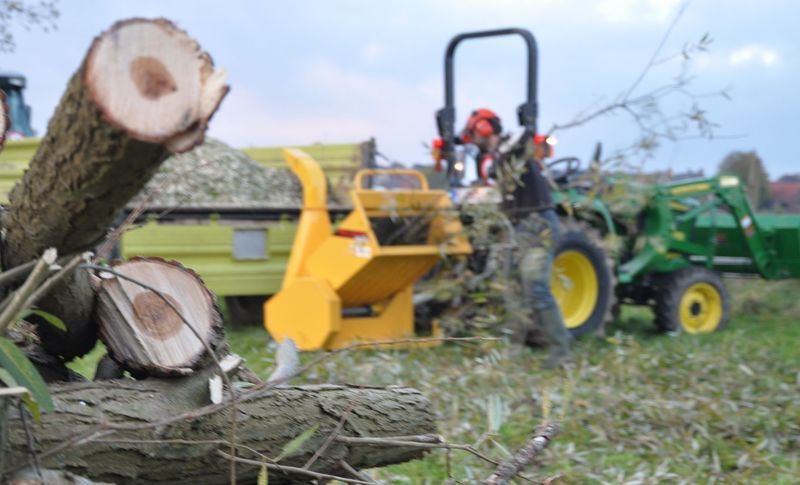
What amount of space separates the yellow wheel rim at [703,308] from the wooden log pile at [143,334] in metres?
6.29

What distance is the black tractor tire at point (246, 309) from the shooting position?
864cm

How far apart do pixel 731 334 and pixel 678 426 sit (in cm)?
354

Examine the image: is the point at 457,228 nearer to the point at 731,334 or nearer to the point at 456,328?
the point at 456,328

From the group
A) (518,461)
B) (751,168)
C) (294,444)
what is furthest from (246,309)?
(751,168)

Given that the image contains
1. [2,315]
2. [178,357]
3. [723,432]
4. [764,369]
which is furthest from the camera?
[764,369]

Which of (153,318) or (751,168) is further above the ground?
(751,168)

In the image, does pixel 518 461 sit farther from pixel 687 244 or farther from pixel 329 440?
pixel 687 244

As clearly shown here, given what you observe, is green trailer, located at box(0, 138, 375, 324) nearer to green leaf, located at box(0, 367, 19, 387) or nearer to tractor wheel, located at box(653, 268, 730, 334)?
tractor wheel, located at box(653, 268, 730, 334)

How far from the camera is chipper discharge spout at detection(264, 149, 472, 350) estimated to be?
7.06m

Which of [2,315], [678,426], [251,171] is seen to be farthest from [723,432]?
[251,171]

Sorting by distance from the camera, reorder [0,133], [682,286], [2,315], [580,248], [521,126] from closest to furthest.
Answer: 1. [2,315]
2. [0,133]
3. [521,126]
4. [580,248]
5. [682,286]

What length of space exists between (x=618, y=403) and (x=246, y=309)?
158 inches

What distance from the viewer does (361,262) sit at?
22.9 ft

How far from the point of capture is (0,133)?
91.7 inches
